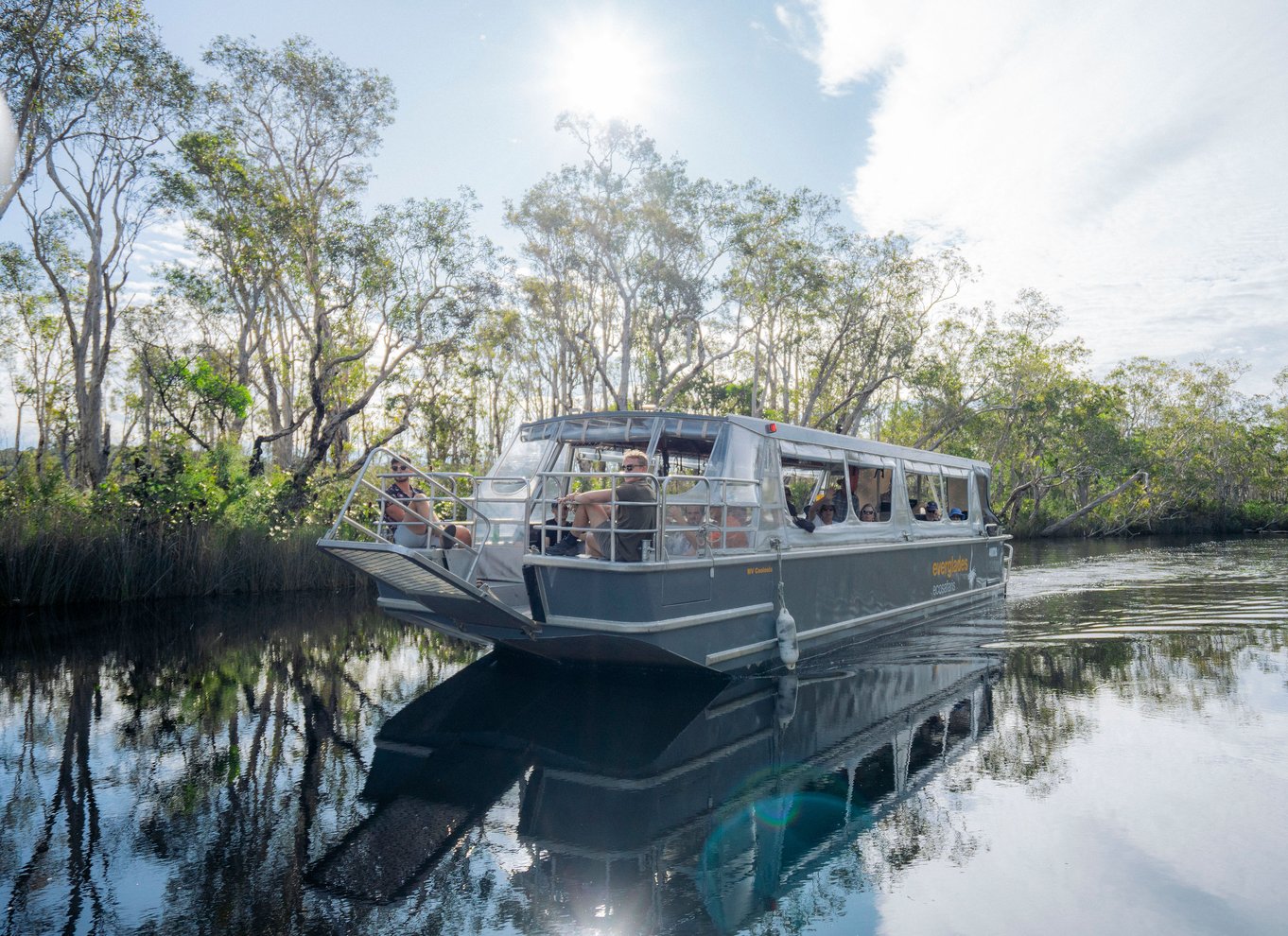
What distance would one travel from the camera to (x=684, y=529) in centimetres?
726

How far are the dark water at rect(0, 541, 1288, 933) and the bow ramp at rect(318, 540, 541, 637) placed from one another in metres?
0.71

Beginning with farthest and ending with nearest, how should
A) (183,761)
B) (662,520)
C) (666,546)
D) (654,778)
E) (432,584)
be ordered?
(666,546), (432,584), (662,520), (183,761), (654,778)

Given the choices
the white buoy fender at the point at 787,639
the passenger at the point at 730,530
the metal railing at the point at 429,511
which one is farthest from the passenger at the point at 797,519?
the metal railing at the point at 429,511

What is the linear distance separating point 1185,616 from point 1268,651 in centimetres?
291

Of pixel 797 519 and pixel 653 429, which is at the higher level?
pixel 653 429

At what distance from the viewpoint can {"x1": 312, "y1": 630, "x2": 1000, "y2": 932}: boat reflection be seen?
398cm

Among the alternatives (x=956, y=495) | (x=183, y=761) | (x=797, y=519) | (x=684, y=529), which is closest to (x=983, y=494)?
(x=956, y=495)

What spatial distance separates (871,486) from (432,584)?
581 centimetres

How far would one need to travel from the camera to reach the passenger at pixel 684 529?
7.40 meters

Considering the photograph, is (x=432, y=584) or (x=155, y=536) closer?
(x=432, y=584)

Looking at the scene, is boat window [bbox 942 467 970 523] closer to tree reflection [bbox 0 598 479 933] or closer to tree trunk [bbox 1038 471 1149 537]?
tree reflection [bbox 0 598 479 933]

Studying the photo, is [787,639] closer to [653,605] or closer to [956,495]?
[653,605]

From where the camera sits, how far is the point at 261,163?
2344 centimetres

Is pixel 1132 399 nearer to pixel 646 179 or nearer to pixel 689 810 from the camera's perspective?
pixel 646 179
